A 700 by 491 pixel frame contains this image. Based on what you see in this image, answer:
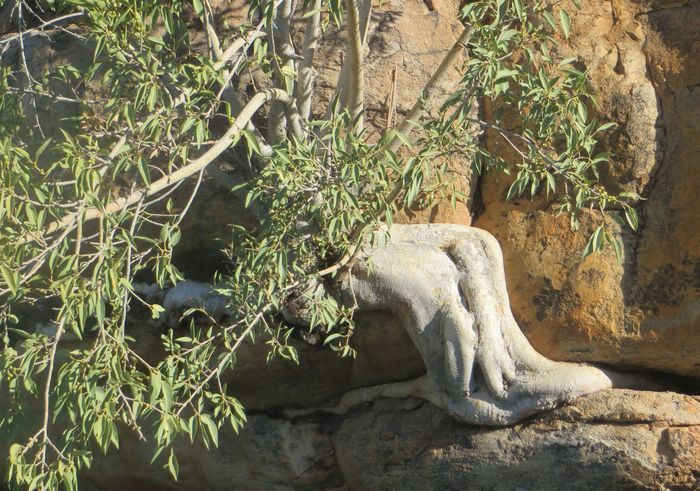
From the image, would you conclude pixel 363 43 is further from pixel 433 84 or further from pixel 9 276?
pixel 9 276

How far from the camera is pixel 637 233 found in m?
4.79

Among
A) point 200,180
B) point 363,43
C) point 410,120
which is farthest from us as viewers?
point 363,43

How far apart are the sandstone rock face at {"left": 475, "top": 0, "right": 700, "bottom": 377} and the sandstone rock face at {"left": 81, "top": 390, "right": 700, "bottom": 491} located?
344mm

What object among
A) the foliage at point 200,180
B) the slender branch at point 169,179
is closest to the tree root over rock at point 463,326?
the foliage at point 200,180

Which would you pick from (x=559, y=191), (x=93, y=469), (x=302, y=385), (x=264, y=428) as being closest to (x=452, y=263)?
(x=559, y=191)

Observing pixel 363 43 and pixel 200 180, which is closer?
pixel 200 180

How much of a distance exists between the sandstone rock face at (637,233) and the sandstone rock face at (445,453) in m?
0.34

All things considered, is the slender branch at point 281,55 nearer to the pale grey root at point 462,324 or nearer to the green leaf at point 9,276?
the pale grey root at point 462,324

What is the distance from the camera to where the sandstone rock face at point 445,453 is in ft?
14.1

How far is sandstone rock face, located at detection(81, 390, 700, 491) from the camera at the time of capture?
431 cm

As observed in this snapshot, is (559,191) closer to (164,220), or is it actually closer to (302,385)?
(302,385)

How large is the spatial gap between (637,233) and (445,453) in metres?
1.36

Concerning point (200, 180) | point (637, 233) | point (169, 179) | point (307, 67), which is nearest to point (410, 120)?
point (307, 67)

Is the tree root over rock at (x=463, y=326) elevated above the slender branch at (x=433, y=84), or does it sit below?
below
